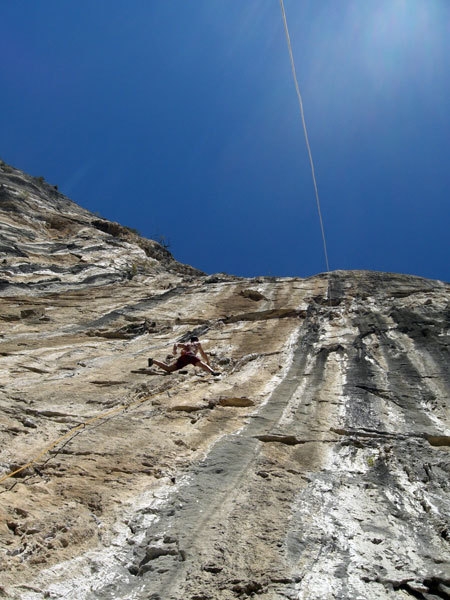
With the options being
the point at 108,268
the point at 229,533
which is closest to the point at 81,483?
the point at 229,533

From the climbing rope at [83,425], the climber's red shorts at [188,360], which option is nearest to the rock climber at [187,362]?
the climber's red shorts at [188,360]

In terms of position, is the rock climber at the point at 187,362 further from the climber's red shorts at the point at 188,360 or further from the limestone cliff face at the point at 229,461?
the limestone cliff face at the point at 229,461

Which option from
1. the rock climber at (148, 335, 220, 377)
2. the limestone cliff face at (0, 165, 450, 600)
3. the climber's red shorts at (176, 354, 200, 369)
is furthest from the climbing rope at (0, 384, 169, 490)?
the climber's red shorts at (176, 354, 200, 369)

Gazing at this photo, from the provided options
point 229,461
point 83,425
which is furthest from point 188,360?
point 229,461

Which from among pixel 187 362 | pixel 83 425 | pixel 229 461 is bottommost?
pixel 229 461

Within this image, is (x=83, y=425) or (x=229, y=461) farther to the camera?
(x=83, y=425)

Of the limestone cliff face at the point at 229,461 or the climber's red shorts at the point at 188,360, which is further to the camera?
the climber's red shorts at the point at 188,360

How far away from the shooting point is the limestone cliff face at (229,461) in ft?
9.51

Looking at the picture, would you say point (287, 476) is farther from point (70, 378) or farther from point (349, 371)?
point (70, 378)

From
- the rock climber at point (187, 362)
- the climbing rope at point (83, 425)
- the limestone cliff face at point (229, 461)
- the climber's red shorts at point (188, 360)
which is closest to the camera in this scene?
the limestone cliff face at point (229, 461)

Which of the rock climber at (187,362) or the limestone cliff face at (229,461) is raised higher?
the rock climber at (187,362)

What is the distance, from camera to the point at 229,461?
4551 mm

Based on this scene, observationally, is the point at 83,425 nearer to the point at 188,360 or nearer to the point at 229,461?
the point at 229,461

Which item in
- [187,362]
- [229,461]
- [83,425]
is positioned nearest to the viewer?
[229,461]
